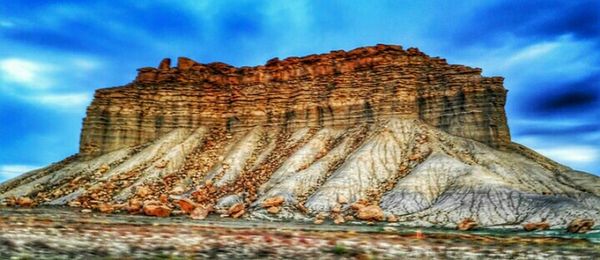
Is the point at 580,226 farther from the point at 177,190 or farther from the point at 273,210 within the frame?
the point at 177,190

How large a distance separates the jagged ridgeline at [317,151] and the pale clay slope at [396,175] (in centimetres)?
22

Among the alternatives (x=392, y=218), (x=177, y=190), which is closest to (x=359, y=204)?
(x=392, y=218)

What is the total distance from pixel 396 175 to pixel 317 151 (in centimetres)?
1357

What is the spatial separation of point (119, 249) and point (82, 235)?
394 cm

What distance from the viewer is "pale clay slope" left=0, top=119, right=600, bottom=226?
44781 mm

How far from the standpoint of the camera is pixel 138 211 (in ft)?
161

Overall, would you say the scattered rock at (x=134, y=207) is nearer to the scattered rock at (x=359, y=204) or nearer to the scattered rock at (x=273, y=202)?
the scattered rock at (x=273, y=202)

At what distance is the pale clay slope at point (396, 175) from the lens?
147ft

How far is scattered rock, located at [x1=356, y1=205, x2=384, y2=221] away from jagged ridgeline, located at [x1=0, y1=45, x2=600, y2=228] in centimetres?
11

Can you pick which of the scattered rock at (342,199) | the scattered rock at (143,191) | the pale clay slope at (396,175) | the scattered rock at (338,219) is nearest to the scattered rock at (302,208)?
the pale clay slope at (396,175)

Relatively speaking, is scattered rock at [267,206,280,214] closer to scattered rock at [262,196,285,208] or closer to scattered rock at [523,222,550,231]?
scattered rock at [262,196,285,208]

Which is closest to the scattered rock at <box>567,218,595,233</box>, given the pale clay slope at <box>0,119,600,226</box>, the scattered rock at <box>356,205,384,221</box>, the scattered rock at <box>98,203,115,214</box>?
the pale clay slope at <box>0,119,600,226</box>

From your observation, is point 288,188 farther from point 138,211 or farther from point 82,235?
point 82,235

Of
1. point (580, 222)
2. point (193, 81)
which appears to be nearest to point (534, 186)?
point (580, 222)
